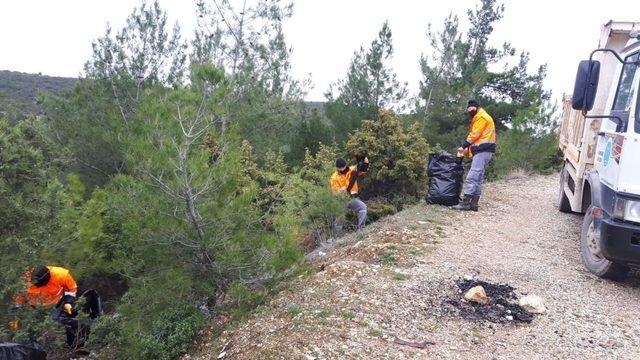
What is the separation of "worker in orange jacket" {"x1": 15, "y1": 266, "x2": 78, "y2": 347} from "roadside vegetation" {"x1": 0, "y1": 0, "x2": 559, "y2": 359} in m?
0.23

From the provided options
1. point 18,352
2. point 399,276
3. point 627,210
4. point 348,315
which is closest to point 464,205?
point 399,276

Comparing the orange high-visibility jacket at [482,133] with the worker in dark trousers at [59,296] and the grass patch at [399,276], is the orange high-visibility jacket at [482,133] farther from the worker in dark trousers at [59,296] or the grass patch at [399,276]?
the worker in dark trousers at [59,296]

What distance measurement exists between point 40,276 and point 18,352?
4.54ft

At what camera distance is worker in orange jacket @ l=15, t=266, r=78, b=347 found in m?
5.61

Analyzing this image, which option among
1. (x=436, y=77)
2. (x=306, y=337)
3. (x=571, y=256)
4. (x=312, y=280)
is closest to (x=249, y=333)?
(x=306, y=337)

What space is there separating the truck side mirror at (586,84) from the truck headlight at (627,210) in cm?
104

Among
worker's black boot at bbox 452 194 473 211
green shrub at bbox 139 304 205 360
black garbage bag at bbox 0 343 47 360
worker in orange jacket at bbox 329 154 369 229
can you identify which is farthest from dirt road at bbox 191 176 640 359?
black garbage bag at bbox 0 343 47 360

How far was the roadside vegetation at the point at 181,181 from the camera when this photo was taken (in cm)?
446

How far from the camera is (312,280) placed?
4.94 metres

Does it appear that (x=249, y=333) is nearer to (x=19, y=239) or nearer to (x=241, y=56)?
(x=19, y=239)

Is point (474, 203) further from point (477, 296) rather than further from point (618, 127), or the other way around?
point (477, 296)

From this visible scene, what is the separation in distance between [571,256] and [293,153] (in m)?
10.2

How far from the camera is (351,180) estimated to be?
7980 mm

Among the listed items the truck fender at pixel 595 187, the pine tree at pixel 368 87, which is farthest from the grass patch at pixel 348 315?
the pine tree at pixel 368 87
